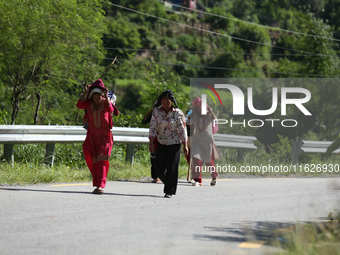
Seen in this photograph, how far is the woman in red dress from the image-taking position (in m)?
9.62

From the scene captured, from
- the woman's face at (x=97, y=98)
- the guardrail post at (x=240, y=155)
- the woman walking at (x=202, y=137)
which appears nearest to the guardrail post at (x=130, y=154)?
the woman walking at (x=202, y=137)

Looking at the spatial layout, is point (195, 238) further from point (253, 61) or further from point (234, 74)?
point (253, 61)

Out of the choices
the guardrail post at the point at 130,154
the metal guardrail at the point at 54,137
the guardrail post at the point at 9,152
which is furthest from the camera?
the guardrail post at the point at 130,154

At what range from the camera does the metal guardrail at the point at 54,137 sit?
1148 cm

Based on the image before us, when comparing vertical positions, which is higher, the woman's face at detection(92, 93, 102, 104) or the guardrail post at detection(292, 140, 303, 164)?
the woman's face at detection(92, 93, 102, 104)

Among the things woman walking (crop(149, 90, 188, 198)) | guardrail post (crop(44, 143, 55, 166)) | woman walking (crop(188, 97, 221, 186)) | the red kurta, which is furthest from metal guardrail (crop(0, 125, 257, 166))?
woman walking (crop(149, 90, 188, 198))

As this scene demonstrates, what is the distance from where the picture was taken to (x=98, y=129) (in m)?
9.76

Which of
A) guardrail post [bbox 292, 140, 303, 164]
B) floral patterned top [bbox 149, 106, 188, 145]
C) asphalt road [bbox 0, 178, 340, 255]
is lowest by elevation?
asphalt road [bbox 0, 178, 340, 255]

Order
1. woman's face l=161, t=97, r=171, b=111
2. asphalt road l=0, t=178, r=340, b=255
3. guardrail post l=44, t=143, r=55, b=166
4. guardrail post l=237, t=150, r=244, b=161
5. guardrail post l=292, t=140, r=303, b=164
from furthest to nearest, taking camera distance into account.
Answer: guardrail post l=292, t=140, r=303, b=164 → guardrail post l=237, t=150, r=244, b=161 → guardrail post l=44, t=143, r=55, b=166 → woman's face l=161, t=97, r=171, b=111 → asphalt road l=0, t=178, r=340, b=255

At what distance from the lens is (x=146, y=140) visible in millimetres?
13930

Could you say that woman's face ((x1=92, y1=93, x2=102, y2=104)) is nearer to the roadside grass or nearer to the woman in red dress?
the woman in red dress

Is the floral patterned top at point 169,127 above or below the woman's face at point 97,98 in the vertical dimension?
below

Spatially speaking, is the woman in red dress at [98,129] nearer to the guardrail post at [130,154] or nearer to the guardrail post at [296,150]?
the guardrail post at [130,154]

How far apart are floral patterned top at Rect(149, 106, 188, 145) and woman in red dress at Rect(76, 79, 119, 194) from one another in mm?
777
